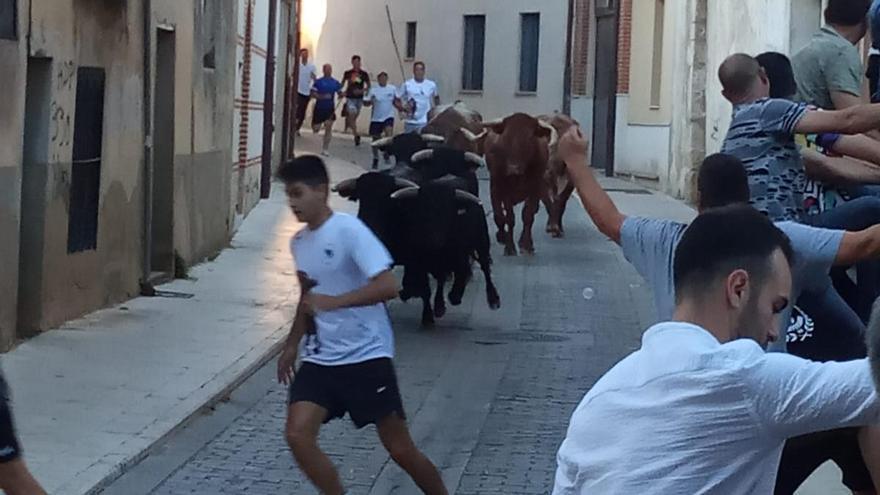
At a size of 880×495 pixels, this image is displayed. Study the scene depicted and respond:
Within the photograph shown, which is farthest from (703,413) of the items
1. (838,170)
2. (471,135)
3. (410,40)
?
(410,40)

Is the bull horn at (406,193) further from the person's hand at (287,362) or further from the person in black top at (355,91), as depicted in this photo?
the person in black top at (355,91)

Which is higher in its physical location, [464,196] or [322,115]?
[322,115]

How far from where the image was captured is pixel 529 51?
43.6 meters

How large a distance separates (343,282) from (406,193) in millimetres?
6620

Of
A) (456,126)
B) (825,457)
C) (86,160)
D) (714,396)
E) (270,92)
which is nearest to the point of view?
(714,396)

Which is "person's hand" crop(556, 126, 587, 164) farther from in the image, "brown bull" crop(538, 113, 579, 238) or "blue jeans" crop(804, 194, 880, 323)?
"brown bull" crop(538, 113, 579, 238)

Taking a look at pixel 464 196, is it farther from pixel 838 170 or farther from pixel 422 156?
pixel 838 170

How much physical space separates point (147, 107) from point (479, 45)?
30605 millimetres

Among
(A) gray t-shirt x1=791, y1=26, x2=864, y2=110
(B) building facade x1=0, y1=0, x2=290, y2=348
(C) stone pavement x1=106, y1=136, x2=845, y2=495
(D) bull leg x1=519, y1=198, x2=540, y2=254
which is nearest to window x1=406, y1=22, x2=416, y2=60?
(D) bull leg x1=519, y1=198, x2=540, y2=254

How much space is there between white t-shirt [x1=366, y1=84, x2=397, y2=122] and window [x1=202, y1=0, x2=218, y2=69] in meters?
18.6

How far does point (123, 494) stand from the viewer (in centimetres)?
820

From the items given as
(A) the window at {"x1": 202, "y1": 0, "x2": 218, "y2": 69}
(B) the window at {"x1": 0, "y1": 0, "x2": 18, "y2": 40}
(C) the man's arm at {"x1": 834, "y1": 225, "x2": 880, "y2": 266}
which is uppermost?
(A) the window at {"x1": 202, "y1": 0, "x2": 218, "y2": 69}

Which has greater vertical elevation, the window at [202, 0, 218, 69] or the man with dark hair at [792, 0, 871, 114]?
the window at [202, 0, 218, 69]

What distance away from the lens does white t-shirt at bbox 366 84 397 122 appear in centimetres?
3700
